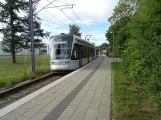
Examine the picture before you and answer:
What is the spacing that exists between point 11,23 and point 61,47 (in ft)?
60.1

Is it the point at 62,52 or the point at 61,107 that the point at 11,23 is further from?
the point at 61,107

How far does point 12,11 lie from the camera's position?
100 ft

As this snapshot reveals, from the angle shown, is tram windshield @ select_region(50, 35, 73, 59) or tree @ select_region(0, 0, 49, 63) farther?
tree @ select_region(0, 0, 49, 63)

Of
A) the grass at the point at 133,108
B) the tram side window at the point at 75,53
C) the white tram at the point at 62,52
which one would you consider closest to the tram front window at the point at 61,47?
the white tram at the point at 62,52

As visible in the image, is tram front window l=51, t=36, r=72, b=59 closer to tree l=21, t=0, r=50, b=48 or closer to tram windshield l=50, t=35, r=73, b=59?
tram windshield l=50, t=35, r=73, b=59

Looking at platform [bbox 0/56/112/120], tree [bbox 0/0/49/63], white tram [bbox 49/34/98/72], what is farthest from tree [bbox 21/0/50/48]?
platform [bbox 0/56/112/120]

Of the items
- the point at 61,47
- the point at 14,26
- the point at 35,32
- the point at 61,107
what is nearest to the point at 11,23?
the point at 14,26

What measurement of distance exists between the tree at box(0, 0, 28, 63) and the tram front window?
56.1 ft

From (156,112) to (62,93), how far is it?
11.7 feet

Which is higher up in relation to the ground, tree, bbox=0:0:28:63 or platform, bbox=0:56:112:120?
tree, bbox=0:0:28:63

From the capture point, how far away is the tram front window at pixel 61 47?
15281mm

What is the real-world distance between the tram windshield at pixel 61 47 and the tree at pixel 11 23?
17.1 meters

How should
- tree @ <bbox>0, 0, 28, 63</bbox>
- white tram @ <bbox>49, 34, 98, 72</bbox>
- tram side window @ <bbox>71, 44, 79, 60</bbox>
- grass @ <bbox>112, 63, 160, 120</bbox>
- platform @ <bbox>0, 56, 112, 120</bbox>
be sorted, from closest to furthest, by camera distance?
grass @ <bbox>112, 63, 160, 120</bbox>, platform @ <bbox>0, 56, 112, 120</bbox>, white tram @ <bbox>49, 34, 98, 72</bbox>, tram side window @ <bbox>71, 44, 79, 60</bbox>, tree @ <bbox>0, 0, 28, 63</bbox>

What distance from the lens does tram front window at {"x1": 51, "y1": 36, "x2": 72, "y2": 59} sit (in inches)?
602
